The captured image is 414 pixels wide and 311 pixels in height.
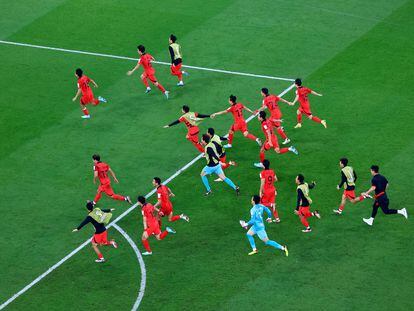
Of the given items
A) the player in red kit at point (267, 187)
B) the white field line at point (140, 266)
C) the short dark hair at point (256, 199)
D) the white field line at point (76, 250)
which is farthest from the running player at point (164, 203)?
the short dark hair at point (256, 199)

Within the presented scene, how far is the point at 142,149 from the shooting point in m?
A: 37.8

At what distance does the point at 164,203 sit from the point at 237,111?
6146mm

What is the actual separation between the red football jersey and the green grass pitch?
1.37 metres

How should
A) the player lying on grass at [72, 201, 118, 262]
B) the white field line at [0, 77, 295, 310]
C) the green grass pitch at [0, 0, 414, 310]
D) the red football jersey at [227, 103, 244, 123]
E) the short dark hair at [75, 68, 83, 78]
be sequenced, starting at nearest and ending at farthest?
the green grass pitch at [0, 0, 414, 310] → the white field line at [0, 77, 295, 310] → the player lying on grass at [72, 201, 118, 262] → the red football jersey at [227, 103, 244, 123] → the short dark hair at [75, 68, 83, 78]

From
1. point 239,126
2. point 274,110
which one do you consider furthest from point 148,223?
point 274,110

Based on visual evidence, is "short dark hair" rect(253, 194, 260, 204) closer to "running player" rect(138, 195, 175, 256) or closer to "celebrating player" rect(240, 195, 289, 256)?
"celebrating player" rect(240, 195, 289, 256)

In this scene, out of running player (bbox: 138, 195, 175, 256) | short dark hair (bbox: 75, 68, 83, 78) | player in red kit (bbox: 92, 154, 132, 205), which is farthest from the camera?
short dark hair (bbox: 75, 68, 83, 78)

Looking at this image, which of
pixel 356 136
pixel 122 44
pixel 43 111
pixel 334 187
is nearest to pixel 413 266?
pixel 334 187

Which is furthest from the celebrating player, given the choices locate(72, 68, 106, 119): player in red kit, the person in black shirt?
locate(72, 68, 106, 119): player in red kit

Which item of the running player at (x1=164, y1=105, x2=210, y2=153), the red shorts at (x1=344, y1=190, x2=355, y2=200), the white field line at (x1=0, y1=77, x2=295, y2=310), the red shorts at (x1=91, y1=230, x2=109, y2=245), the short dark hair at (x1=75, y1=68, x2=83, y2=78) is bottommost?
the white field line at (x1=0, y1=77, x2=295, y2=310)

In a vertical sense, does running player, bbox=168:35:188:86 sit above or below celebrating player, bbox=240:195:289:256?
above

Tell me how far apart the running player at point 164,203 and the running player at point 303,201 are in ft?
13.3

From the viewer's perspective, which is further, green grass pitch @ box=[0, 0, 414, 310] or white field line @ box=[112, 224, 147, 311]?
green grass pitch @ box=[0, 0, 414, 310]

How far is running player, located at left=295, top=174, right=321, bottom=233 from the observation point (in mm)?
31172
